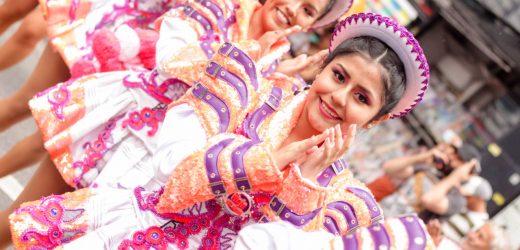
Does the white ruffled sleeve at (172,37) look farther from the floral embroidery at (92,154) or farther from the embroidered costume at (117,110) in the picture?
the floral embroidery at (92,154)

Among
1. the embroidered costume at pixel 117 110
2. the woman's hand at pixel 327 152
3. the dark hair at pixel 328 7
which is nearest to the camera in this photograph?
the woman's hand at pixel 327 152

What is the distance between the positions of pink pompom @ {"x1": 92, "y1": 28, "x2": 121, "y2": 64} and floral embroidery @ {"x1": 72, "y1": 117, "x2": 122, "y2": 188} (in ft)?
0.94

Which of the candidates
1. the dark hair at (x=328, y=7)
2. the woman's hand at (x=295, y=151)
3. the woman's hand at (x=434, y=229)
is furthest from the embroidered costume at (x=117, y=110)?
the woman's hand at (x=434, y=229)

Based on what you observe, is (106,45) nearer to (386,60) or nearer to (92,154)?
(92,154)

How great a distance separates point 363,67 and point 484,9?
3.00 meters

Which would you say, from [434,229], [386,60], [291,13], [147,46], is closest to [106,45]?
[147,46]

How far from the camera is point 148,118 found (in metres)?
1.58

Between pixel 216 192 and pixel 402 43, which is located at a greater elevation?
pixel 402 43

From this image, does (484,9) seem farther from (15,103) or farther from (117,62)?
(15,103)

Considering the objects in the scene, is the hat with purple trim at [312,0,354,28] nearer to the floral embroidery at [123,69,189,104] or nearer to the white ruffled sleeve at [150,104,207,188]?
the floral embroidery at [123,69,189,104]

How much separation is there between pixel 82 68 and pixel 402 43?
1.13 metres

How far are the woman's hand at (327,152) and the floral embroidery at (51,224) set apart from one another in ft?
1.91

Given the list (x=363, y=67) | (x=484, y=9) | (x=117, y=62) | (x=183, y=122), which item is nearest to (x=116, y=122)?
(x=117, y=62)

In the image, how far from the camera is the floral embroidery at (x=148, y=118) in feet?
5.14
